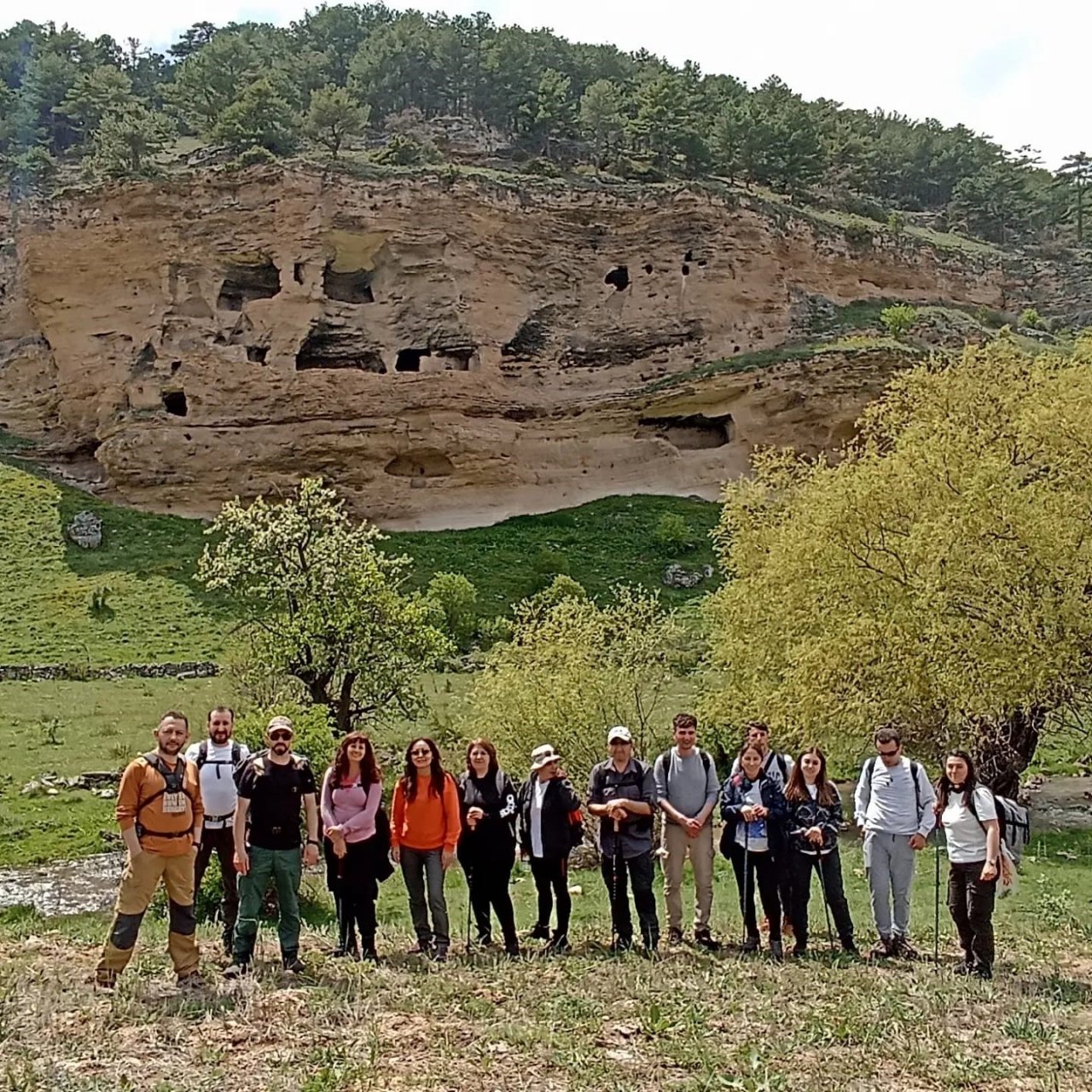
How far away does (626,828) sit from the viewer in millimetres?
8859

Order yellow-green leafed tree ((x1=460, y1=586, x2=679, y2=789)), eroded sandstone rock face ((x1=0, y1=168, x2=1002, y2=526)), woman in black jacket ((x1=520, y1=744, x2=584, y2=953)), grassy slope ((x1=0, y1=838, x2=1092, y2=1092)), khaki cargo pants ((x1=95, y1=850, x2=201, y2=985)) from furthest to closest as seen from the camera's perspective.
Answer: eroded sandstone rock face ((x1=0, y1=168, x2=1002, y2=526)) → yellow-green leafed tree ((x1=460, y1=586, x2=679, y2=789)) → woman in black jacket ((x1=520, y1=744, x2=584, y2=953)) → khaki cargo pants ((x1=95, y1=850, x2=201, y2=985)) → grassy slope ((x1=0, y1=838, x2=1092, y2=1092))

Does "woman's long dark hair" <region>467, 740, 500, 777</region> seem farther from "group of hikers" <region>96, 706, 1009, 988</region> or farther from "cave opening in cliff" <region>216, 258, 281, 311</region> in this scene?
"cave opening in cliff" <region>216, 258, 281, 311</region>

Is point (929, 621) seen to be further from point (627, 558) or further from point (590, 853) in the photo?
point (627, 558)

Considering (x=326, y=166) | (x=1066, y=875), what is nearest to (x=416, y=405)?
(x=326, y=166)

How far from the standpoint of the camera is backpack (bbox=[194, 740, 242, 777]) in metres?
8.23

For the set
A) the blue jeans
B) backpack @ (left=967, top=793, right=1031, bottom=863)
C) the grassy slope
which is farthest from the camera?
the blue jeans

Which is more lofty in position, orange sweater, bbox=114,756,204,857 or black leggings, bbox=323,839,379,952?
orange sweater, bbox=114,756,204,857

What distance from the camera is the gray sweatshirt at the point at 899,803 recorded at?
8.63 m

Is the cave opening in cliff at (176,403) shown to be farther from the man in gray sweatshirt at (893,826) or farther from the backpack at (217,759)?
the man in gray sweatshirt at (893,826)

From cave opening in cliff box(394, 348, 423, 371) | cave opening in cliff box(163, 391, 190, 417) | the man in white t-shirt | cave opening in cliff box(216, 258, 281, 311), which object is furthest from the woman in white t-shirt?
cave opening in cliff box(216, 258, 281, 311)

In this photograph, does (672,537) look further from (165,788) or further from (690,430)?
(165,788)

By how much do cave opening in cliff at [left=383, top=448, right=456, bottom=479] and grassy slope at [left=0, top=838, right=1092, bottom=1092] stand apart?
115ft

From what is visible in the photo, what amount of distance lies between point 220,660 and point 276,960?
852 inches

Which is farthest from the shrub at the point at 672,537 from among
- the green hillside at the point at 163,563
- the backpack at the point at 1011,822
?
the backpack at the point at 1011,822
